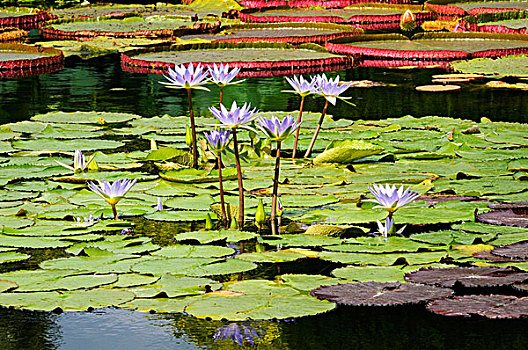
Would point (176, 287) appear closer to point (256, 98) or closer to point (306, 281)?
point (306, 281)

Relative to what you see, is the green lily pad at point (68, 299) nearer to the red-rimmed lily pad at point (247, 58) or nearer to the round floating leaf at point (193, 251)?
the round floating leaf at point (193, 251)

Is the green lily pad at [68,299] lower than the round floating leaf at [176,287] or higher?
lower

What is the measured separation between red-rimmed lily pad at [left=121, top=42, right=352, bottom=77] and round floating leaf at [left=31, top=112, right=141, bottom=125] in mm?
2227

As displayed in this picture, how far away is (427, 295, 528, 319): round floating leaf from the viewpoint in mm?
2313

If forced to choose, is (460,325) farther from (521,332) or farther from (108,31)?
(108,31)

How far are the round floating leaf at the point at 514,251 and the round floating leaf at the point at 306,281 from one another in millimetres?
578

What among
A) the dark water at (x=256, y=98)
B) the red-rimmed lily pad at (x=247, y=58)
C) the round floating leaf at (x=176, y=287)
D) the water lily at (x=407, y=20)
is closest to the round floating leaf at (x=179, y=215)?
the round floating leaf at (x=176, y=287)

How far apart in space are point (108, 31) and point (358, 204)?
9.79 meters

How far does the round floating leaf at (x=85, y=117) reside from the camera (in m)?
5.40

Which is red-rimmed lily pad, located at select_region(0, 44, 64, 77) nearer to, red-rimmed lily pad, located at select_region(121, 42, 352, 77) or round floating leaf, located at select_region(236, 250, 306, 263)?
red-rimmed lily pad, located at select_region(121, 42, 352, 77)

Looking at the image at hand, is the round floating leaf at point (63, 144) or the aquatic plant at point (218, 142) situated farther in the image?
the round floating leaf at point (63, 144)

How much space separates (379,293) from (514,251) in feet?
1.91

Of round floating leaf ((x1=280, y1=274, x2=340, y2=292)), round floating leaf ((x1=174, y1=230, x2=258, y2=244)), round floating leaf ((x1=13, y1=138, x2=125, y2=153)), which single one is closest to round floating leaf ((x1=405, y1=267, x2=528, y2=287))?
round floating leaf ((x1=280, y1=274, x2=340, y2=292))

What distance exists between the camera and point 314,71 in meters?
8.03
